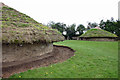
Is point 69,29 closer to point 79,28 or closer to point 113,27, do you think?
point 79,28

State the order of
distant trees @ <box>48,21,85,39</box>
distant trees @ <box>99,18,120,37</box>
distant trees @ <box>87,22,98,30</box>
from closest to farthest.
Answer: distant trees @ <box>99,18,120,37</box> → distant trees @ <box>48,21,85,39</box> → distant trees @ <box>87,22,98,30</box>

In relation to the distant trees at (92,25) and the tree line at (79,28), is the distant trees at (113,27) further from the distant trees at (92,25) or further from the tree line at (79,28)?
the distant trees at (92,25)

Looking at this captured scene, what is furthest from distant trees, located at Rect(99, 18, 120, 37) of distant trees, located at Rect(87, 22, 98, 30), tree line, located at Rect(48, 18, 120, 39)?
distant trees, located at Rect(87, 22, 98, 30)

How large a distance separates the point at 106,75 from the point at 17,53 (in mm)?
4650

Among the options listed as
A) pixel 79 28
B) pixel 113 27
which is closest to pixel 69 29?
pixel 79 28

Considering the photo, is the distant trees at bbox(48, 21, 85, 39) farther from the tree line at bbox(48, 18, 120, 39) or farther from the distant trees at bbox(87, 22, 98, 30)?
the distant trees at bbox(87, 22, 98, 30)

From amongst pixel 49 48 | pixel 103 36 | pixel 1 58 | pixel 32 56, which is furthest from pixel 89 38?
pixel 1 58

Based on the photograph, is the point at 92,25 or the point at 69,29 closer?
the point at 69,29

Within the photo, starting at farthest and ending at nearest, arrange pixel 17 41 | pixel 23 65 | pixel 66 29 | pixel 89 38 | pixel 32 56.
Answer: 1. pixel 66 29
2. pixel 89 38
3. pixel 32 56
4. pixel 23 65
5. pixel 17 41

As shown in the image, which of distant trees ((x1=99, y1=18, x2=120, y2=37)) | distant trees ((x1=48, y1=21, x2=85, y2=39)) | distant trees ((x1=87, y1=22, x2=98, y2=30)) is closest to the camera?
distant trees ((x1=99, y1=18, x2=120, y2=37))

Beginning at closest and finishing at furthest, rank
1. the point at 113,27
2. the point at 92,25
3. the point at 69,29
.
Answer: the point at 113,27
the point at 69,29
the point at 92,25

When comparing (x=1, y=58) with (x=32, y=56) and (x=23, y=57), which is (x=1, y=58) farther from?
(x=32, y=56)

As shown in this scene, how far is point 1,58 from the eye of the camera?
14.9ft

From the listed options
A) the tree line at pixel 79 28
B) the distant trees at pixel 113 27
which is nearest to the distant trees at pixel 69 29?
the tree line at pixel 79 28
